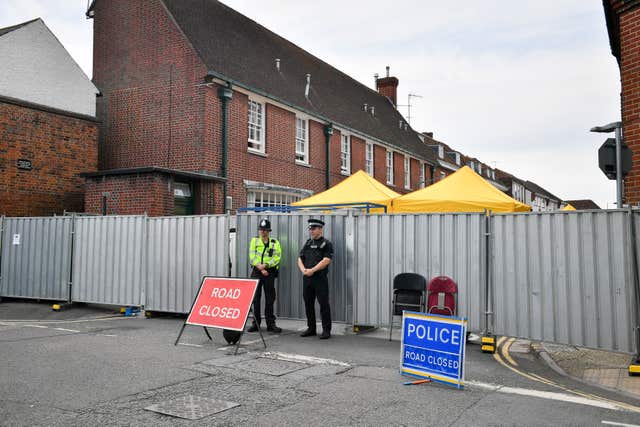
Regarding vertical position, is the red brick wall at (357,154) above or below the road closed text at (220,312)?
above

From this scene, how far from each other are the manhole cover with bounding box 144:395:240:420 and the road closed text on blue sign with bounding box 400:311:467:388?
227 cm

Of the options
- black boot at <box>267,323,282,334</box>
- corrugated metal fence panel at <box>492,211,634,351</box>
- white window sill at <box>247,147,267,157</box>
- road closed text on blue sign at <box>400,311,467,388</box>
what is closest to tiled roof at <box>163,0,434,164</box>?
white window sill at <box>247,147,267,157</box>

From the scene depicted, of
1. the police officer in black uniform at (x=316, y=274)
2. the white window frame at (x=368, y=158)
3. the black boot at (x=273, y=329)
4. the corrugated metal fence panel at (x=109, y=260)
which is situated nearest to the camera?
the police officer in black uniform at (x=316, y=274)

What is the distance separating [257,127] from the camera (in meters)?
19.9

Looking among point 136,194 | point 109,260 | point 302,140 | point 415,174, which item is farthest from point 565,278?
point 415,174

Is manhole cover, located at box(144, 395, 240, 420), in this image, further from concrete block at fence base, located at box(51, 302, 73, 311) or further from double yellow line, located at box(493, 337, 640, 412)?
concrete block at fence base, located at box(51, 302, 73, 311)

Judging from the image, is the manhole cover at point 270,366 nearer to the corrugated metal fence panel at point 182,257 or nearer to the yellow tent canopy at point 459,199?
the corrugated metal fence panel at point 182,257

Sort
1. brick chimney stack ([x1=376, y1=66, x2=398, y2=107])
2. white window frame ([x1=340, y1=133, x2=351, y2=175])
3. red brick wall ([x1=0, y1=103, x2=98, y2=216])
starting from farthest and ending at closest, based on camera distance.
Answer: brick chimney stack ([x1=376, y1=66, x2=398, y2=107]) → white window frame ([x1=340, y1=133, x2=351, y2=175]) → red brick wall ([x1=0, y1=103, x2=98, y2=216])

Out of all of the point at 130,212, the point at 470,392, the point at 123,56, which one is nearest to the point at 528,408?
the point at 470,392

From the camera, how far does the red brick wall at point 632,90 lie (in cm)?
935

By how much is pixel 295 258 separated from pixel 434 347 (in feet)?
14.3

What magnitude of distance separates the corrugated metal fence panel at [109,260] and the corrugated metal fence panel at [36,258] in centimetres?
38

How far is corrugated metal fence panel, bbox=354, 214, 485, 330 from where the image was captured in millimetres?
8680

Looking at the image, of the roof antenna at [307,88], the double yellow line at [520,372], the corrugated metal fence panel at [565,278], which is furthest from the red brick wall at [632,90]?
the roof antenna at [307,88]
